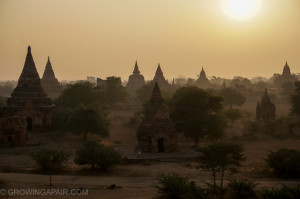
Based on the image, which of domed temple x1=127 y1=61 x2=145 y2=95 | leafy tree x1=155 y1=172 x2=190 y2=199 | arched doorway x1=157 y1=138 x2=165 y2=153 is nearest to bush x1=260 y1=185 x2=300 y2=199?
leafy tree x1=155 y1=172 x2=190 y2=199

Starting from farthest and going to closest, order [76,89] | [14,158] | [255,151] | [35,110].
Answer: [76,89] → [35,110] → [255,151] → [14,158]

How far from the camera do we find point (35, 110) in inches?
1321

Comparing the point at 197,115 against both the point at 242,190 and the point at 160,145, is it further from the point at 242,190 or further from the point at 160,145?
the point at 242,190

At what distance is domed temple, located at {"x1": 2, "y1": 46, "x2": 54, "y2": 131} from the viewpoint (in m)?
33.4

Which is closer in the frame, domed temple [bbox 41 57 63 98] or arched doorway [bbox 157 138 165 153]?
arched doorway [bbox 157 138 165 153]

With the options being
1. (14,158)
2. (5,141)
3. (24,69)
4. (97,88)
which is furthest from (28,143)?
(97,88)

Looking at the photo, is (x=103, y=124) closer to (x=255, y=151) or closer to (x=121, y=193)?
(x=255, y=151)

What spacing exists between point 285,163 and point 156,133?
29.8ft

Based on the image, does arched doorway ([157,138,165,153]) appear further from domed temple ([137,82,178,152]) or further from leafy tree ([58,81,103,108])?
leafy tree ([58,81,103,108])

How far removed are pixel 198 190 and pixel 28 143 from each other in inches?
710

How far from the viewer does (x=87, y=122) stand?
100 feet

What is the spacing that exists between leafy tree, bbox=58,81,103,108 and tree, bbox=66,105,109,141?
10.7m

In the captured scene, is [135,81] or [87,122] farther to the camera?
[135,81]

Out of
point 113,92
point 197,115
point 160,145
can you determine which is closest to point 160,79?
point 113,92
